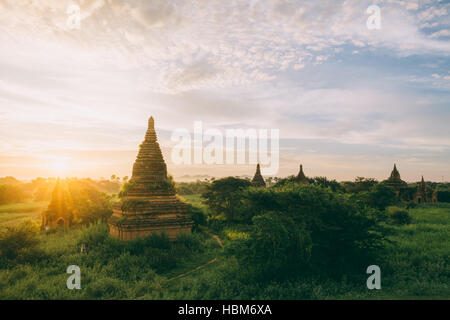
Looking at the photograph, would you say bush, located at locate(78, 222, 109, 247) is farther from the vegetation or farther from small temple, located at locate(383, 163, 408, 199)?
small temple, located at locate(383, 163, 408, 199)

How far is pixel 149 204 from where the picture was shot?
20031mm

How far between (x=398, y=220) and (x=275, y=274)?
908 inches

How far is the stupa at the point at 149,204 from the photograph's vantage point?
1933 cm

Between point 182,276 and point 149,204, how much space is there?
20.9ft

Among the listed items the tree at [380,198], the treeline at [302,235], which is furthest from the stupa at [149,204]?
the tree at [380,198]

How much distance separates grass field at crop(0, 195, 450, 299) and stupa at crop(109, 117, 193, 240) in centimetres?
114

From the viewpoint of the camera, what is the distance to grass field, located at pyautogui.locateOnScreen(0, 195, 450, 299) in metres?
11.8

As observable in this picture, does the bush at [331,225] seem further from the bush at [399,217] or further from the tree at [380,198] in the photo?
the tree at [380,198]

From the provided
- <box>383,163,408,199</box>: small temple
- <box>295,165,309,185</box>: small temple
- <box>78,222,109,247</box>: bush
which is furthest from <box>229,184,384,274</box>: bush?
<box>383,163,408,199</box>: small temple

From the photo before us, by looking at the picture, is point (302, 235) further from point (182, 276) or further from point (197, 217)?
point (197, 217)

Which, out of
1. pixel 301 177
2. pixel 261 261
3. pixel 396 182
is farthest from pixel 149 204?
pixel 396 182
